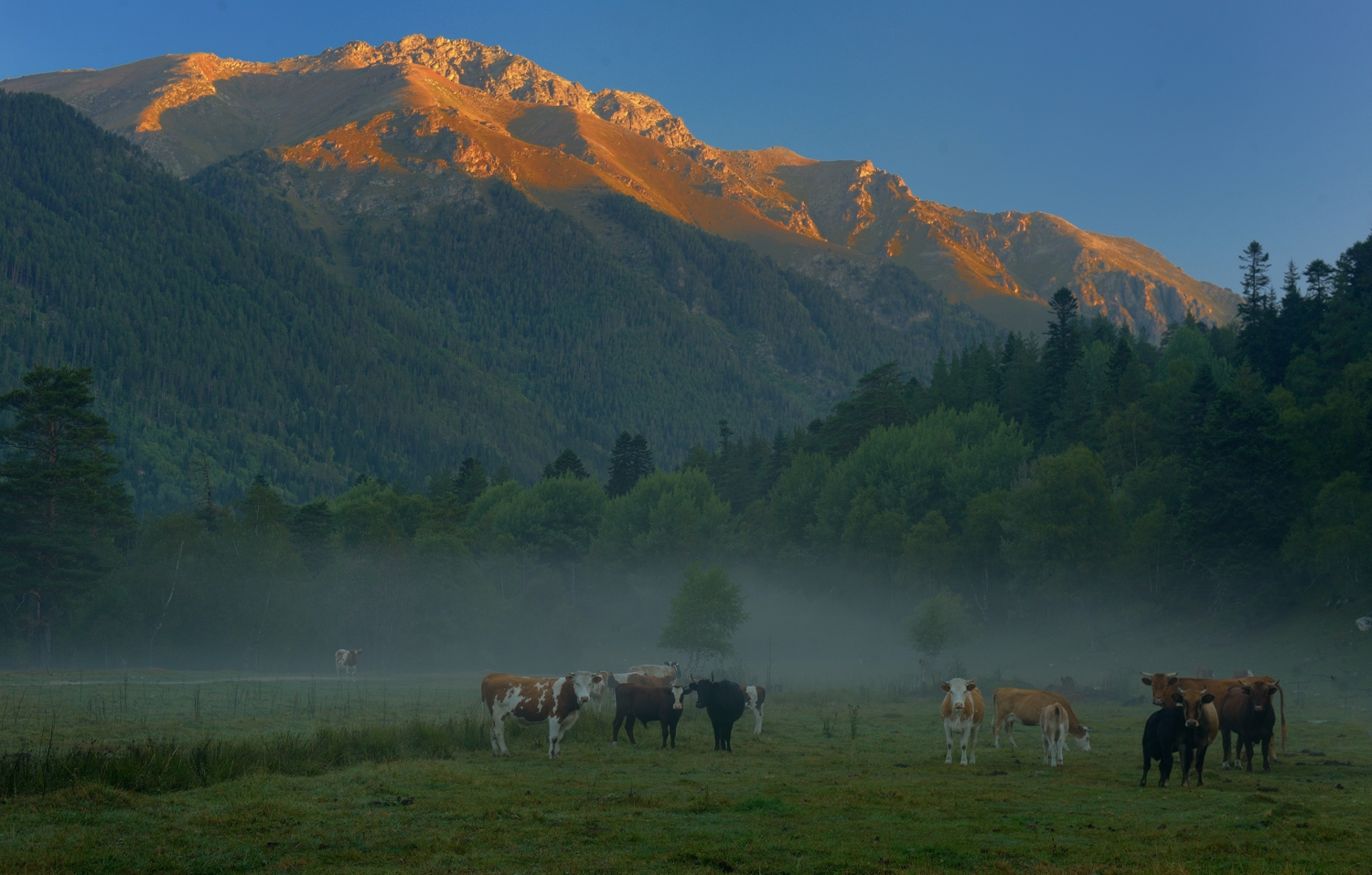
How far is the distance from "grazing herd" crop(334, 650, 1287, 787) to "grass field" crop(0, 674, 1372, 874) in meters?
0.75

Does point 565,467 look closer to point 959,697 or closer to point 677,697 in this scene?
point 677,697

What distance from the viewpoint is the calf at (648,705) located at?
29.7 m

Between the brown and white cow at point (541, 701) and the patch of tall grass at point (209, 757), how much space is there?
1.29m

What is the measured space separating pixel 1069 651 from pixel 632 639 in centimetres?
5102

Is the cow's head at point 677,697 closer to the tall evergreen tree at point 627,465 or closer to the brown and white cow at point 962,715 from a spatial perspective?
the brown and white cow at point 962,715

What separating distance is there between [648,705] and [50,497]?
6784cm

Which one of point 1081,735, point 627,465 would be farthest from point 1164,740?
point 627,465

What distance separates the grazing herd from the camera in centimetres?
2167

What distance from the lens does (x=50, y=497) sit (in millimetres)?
76875

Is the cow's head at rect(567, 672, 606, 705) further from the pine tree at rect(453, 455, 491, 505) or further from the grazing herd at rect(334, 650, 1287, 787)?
the pine tree at rect(453, 455, 491, 505)

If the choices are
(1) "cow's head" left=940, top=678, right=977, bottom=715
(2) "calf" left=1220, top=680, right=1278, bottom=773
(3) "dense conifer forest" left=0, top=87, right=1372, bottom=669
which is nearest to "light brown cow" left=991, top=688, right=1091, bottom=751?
(1) "cow's head" left=940, top=678, right=977, bottom=715

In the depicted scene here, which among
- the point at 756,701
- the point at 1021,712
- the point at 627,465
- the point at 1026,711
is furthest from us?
the point at 627,465

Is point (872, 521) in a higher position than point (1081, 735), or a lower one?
higher

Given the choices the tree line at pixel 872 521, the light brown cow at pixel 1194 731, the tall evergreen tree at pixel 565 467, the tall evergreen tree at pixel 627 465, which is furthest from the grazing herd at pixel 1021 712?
the tall evergreen tree at pixel 627 465
